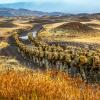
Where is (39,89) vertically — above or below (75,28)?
above

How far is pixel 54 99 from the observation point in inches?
479

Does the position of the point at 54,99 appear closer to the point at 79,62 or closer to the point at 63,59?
the point at 79,62

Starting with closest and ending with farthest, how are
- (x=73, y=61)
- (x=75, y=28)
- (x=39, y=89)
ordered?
(x=39, y=89)
(x=73, y=61)
(x=75, y=28)

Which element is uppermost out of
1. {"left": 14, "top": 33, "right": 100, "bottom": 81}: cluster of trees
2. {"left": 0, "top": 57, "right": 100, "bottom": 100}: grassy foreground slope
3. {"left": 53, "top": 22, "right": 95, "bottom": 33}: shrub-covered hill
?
{"left": 0, "top": 57, "right": 100, "bottom": 100}: grassy foreground slope

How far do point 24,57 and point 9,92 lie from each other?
46.0 meters

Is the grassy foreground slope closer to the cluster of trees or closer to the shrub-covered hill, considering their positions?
the cluster of trees

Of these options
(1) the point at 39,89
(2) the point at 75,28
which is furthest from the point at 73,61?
(2) the point at 75,28

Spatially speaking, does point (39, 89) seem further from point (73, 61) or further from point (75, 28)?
point (75, 28)

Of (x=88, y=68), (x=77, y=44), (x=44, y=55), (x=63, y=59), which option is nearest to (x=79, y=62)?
(x=88, y=68)

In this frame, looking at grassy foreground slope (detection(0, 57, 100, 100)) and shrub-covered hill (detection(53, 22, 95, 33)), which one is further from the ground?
grassy foreground slope (detection(0, 57, 100, 100))

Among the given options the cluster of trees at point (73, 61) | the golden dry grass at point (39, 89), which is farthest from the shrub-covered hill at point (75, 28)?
the golden dry grass at point (39, 89)

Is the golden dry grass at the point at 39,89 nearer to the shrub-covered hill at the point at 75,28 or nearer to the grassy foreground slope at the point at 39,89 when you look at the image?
the grassy foreground slope at the point at 39,89

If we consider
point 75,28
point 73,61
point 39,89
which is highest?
point 39,89

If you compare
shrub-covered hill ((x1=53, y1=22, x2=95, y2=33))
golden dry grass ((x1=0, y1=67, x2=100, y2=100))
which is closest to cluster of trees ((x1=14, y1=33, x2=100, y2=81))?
golden dry grass ((x1=0, y1=67, x2=100, y2=100))
